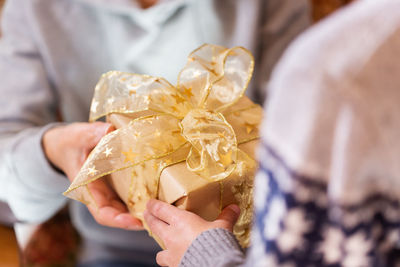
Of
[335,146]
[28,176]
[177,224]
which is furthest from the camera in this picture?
[28,176]

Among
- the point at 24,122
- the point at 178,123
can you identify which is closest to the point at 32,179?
the point at 24,122

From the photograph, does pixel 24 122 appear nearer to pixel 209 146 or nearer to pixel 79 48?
pixel 79 48

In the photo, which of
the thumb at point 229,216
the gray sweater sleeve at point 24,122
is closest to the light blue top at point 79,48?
the gray sweater sleeve at point 24,122

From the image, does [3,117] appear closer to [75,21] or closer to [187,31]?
[75,21]

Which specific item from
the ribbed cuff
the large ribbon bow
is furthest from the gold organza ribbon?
the ribbed cuff

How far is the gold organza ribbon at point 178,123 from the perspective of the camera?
0.31 metres

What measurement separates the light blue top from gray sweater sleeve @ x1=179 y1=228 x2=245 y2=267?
0.27m

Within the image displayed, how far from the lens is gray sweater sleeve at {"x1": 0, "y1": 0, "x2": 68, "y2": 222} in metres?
0.46

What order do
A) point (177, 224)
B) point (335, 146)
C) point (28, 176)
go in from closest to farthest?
1. point (335, 146)
2. point (177, 224)
3. point (28, 176)

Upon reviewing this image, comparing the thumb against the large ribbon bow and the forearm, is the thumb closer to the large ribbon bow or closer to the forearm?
the large ribbon bow

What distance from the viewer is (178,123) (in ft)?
1.10

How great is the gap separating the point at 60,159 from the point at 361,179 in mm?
366

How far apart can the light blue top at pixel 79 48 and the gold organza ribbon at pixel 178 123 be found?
0.44ft

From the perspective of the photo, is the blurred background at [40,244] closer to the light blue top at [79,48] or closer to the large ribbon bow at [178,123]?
the light blue top at [79,48]
